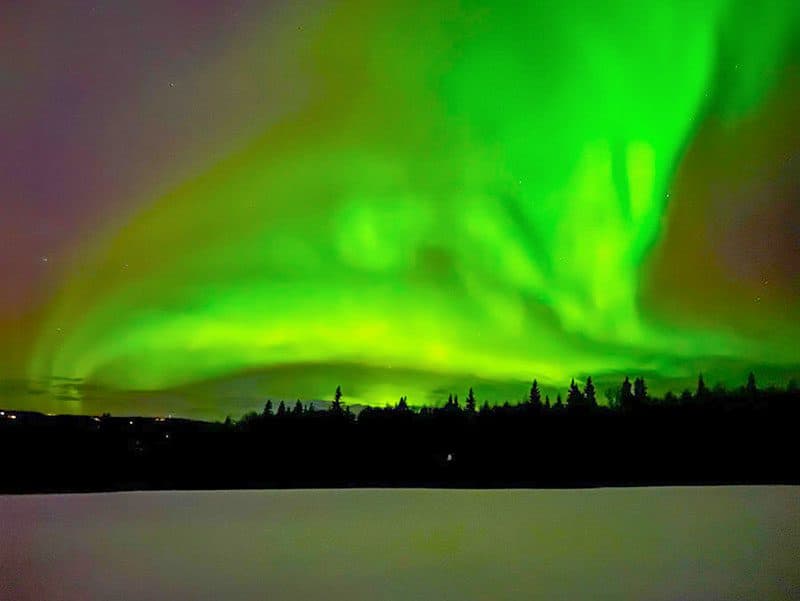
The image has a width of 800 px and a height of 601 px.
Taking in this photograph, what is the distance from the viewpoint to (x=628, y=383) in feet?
19.8

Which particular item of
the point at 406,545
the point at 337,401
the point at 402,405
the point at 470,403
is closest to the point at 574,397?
the point at 470,403

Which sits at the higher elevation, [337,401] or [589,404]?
[589,404]

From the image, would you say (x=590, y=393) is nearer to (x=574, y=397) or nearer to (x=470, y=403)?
(x=574, y=397)

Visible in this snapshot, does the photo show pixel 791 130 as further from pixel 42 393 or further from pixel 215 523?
pixel 42 393

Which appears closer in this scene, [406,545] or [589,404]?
[406,545]

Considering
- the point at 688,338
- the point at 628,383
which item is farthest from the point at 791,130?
the point at 628,383

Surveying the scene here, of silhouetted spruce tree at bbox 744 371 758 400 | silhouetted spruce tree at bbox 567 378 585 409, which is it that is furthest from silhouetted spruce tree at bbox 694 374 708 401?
silhouetted spruce tree at bbox 567 378 585 409

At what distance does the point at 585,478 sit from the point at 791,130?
3.12 meters

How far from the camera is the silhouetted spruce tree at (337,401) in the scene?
230 inches

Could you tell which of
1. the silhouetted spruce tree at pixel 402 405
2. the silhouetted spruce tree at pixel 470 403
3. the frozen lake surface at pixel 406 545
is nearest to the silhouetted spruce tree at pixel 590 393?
the frozen lake surface at pixel 406 545

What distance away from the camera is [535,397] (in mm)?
6012

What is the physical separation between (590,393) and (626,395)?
0.88 feet

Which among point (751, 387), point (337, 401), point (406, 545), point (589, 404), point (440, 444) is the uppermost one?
point (751, 387)

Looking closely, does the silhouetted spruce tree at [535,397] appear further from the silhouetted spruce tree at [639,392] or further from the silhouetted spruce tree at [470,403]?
the silhouetted spruce tree at [639,392]
